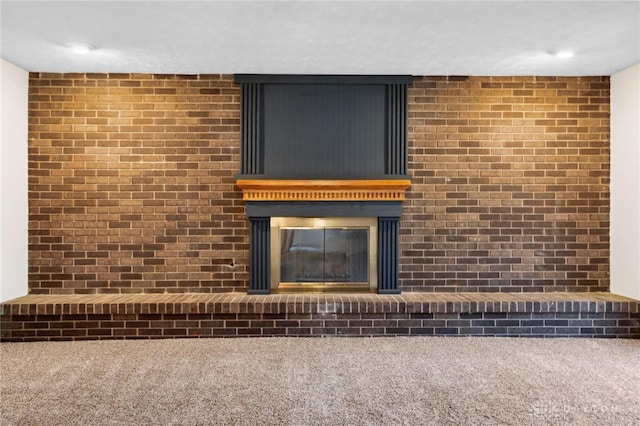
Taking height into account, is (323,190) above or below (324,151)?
below

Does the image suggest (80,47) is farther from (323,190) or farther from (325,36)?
(323,190)

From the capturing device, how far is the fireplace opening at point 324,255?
3785mm

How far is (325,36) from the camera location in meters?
2.85

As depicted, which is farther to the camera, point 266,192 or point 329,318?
point 266,192

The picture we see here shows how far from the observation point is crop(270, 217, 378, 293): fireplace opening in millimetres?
3785

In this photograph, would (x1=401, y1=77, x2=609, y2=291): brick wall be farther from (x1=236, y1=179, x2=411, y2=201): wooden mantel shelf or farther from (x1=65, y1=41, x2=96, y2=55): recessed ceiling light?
(x1=65, y1=41, x2=96, y2=55): recessed ceiling light

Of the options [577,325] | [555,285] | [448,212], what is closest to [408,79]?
[448,212]

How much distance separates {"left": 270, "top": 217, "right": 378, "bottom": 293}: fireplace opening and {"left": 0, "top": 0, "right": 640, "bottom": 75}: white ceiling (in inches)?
53.2

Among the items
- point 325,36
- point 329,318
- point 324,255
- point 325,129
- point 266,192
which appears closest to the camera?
point 325,36

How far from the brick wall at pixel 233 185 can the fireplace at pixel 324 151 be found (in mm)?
131

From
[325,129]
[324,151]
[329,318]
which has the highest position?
[325,129]

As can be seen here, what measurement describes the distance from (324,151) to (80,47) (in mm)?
2006

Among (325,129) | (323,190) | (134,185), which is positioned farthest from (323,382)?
(134,185)

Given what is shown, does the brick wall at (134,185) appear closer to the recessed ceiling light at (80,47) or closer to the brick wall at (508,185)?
the recessed ceiling light at (80,47)
